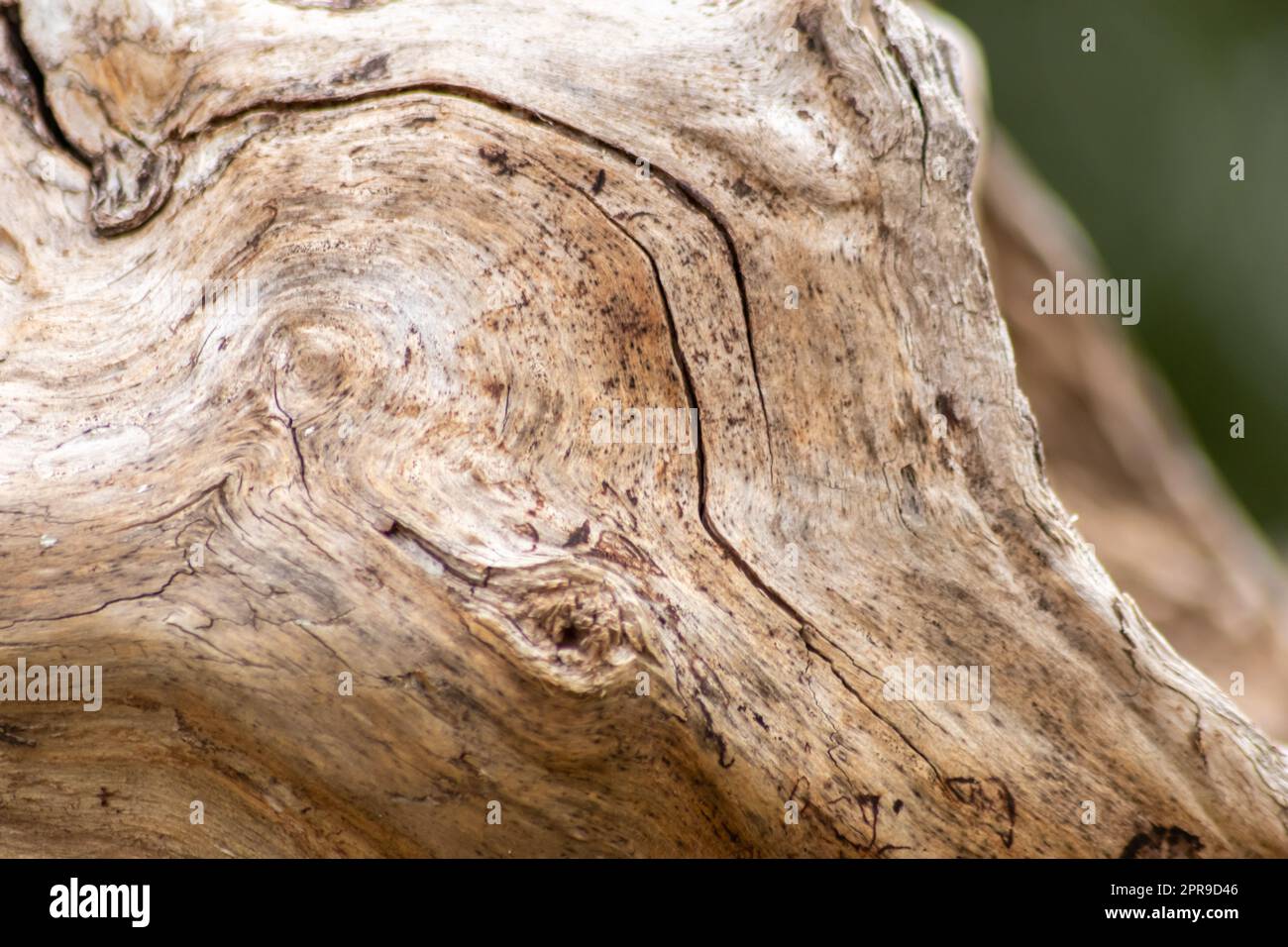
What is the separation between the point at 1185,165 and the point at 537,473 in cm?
796

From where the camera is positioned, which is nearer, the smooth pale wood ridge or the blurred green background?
the smooth pale wood ridge

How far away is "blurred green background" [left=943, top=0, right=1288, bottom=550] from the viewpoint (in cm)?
767

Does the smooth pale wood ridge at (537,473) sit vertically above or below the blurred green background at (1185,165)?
below

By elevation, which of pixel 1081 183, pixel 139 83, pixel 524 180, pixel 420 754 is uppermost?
pixel 1081 183

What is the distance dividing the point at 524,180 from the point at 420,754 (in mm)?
1167

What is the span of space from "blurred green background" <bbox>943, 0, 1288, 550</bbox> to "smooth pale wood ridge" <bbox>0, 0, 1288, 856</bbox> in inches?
248

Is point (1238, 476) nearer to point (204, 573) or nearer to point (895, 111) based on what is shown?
point (895, 111)

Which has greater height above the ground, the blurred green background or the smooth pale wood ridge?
the blurred green background

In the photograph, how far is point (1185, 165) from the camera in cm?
808

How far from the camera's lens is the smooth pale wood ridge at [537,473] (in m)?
1.90

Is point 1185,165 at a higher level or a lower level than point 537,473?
higher

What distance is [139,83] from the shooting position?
221 centimetres

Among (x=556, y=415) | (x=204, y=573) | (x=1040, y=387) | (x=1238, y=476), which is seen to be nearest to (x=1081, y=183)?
(x=1238, y=476)

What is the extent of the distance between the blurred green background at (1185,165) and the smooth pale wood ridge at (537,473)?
20.7 feet
